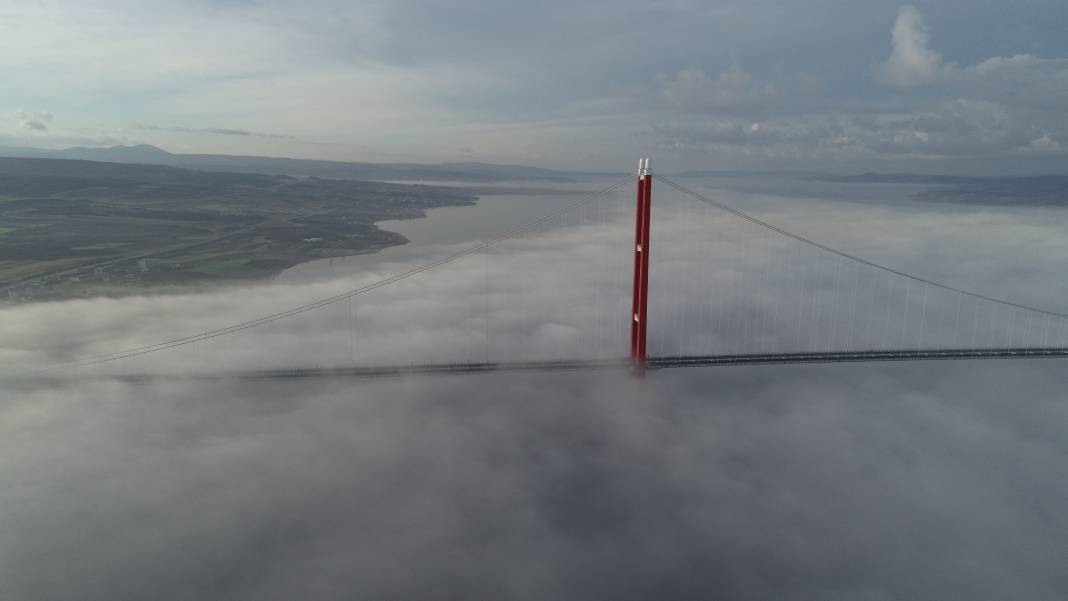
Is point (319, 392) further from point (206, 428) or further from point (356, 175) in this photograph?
point (356, 175)

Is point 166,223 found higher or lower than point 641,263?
lower

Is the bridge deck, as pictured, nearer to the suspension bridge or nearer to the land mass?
the suspension bridge

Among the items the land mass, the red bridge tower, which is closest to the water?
the land mass

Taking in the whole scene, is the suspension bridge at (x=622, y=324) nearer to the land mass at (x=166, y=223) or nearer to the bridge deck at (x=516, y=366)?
the bridge deck at (x=516, y=366)

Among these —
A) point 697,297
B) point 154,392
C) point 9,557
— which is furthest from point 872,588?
point 697,297

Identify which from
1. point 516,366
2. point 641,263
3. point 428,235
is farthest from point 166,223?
point 641,263

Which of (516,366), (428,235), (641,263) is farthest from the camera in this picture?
(428,235)

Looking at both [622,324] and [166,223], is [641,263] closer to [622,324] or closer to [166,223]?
[622,324]

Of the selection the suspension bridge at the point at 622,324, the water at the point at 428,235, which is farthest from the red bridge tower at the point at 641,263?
the water at the point at 428,235
